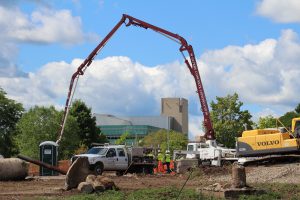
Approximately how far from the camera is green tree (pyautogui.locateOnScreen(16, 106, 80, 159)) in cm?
7381

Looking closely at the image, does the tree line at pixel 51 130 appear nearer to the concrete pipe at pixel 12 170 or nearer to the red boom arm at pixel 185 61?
the red boom arm at pixel 185 61

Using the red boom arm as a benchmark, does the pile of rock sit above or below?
below

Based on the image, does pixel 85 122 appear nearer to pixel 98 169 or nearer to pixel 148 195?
pixel 98 169

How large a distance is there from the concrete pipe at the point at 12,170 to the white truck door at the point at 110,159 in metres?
6.90

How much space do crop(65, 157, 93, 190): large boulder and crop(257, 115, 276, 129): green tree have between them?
6536 centimetres

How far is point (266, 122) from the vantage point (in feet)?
287

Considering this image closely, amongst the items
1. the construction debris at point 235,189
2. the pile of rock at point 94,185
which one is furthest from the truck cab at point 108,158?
the construction debris at point 235,189

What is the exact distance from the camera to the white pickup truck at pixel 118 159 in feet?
120

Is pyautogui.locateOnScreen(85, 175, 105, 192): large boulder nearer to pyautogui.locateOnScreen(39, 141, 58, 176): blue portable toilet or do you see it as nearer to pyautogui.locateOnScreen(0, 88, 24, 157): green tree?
pyautogui.locateOnScreen(39, 141, 58, 176): blue portable toilet

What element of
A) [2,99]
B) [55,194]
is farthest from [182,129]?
[55,194]

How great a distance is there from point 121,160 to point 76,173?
1578cm

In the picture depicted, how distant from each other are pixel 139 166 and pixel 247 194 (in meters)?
20.8

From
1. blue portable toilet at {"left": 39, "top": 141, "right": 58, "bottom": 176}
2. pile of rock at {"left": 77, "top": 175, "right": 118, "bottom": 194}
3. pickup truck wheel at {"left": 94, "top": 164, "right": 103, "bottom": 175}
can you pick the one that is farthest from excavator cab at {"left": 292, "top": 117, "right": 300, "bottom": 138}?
blue portable toilet at {"left": 39, "top": 141, "right": 58, "bottom": 176}

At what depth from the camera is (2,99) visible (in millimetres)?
98062
